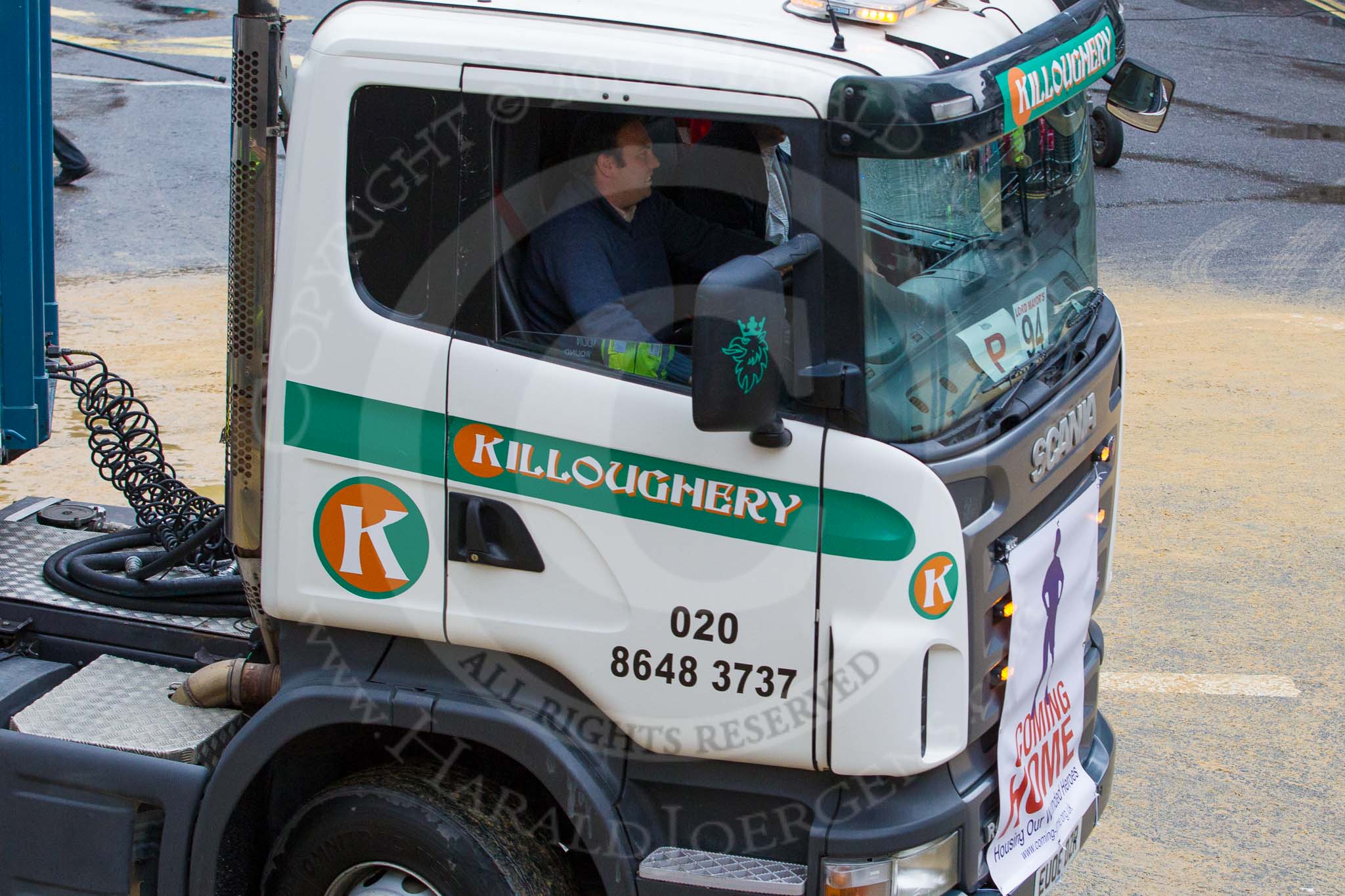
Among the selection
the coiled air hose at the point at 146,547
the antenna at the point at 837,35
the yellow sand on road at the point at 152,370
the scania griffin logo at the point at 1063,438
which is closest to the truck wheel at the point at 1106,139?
the yellow sand on road at the point at 152,370

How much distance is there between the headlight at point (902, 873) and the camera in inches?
128

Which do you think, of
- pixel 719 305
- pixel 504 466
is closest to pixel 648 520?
pixel 504 466

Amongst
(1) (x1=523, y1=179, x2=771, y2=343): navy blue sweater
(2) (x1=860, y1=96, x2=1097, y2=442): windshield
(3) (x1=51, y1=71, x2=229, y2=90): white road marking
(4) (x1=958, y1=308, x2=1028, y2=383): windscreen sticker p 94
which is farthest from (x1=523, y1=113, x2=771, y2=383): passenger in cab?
(3) (x1=51, y1=71, x2=229, y2=90): white road marking

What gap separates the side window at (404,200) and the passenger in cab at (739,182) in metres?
0.64

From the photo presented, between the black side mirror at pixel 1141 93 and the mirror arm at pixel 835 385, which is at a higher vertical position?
the black side mirror at pixel 1141 93

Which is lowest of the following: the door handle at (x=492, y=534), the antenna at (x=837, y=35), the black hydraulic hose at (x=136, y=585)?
the black hydraulic hose at (x=136, y=585)

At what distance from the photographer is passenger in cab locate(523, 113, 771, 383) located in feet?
10.9

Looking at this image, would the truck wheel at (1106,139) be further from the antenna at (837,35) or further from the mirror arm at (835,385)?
the mirror arm at (835,385)

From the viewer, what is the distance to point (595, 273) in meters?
3.44

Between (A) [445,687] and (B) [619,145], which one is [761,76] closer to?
(B) [619,145]

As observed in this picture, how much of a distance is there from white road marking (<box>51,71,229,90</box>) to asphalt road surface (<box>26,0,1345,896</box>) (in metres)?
0.04

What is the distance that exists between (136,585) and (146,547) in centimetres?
45

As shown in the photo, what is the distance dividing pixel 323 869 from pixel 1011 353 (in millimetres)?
2084

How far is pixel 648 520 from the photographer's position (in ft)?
10.6
